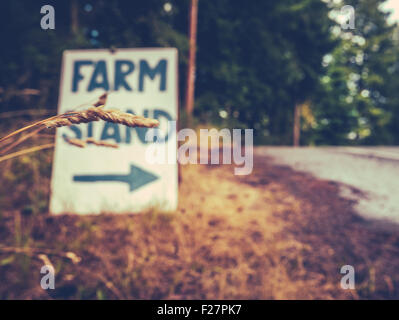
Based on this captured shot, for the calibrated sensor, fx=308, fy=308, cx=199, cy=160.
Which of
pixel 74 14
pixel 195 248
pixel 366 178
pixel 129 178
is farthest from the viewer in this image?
pixel 74 14

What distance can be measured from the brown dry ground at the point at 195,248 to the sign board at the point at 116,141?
0.16 metres

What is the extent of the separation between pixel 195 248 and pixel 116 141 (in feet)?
3.76

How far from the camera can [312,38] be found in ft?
58.7

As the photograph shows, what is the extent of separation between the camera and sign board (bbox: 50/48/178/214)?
2.69 metres

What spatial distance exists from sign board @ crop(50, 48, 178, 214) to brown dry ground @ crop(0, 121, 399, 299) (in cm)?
16

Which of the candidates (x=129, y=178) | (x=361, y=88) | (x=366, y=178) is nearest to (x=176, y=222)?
(x=129, y=178)

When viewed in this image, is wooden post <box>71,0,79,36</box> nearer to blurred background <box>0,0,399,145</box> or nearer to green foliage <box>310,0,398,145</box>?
blurred background <box>0,0,399,145</box>

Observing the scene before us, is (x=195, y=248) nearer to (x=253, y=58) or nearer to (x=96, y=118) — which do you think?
(x=96, y=118)

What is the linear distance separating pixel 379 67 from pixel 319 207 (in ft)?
86.0

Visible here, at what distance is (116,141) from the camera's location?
8.93ft

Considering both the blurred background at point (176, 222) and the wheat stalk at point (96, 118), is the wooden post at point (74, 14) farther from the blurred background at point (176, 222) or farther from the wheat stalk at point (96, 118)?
the wheat stalk at point (96, 118)

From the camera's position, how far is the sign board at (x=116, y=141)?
8.82ft
